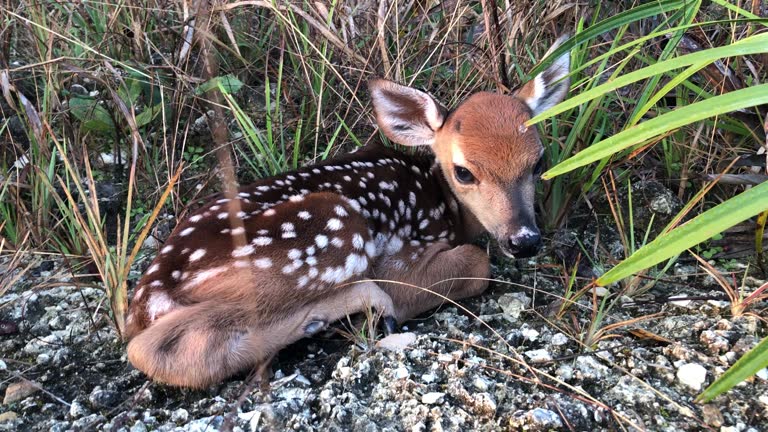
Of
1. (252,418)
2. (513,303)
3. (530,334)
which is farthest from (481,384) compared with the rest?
(252,418)

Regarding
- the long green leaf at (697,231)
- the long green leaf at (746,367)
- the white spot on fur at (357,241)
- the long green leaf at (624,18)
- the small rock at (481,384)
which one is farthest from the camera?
the long green leaf at (624,18)

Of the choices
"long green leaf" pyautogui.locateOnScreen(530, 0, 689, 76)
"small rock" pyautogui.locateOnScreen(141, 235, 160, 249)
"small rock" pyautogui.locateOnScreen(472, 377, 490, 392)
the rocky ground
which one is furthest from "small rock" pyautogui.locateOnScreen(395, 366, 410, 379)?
"long green leaf" pyautogui.locateOnScreen(530, 0, 689, 76)

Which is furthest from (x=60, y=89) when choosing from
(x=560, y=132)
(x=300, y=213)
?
(x=560, y=132)

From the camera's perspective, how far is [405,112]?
2986 millimetres

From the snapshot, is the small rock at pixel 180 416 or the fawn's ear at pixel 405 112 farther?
the fawn's ear at pixel 405 112

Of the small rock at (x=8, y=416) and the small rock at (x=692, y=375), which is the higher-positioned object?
the small rock at (x=692, y=375)

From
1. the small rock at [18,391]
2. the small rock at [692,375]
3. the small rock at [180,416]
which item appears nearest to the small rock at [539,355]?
the small rock at [692,375]

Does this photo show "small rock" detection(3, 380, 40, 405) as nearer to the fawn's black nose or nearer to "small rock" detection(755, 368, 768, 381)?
the fawn's black nose

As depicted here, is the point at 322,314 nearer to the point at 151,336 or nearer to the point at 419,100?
the point at 151,336

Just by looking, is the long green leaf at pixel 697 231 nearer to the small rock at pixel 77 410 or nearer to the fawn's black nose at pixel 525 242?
the fawn's black nose at pixel 525 242

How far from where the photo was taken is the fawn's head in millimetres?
2672

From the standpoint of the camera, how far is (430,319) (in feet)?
8.66

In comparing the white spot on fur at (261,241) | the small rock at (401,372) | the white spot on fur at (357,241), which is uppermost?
the white spot on fur at (261,241)

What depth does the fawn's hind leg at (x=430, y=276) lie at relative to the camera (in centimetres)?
265
